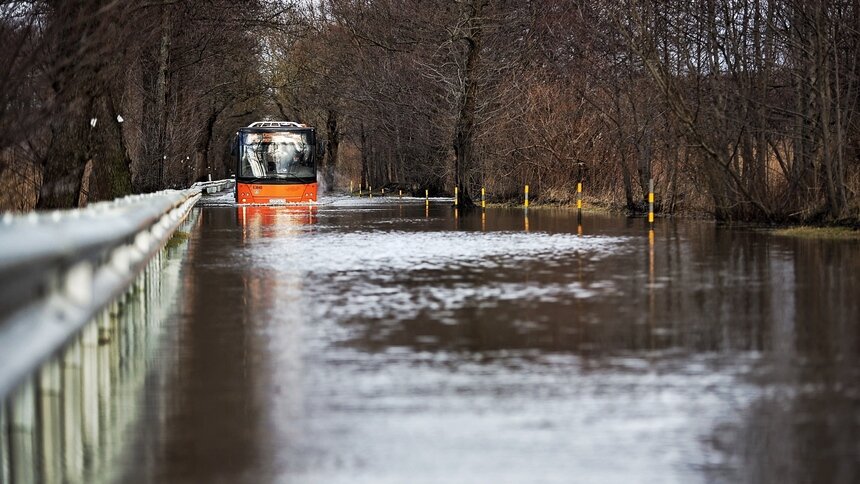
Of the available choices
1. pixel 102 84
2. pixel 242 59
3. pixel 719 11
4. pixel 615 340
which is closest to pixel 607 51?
pixel 719 11

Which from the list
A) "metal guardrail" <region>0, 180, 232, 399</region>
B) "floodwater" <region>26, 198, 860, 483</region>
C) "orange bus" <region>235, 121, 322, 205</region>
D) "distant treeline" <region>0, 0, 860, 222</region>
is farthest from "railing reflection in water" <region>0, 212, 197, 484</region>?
"orange bus" <region>235, 121, 322, 205</region>

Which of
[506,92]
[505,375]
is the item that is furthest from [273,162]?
[505,375]

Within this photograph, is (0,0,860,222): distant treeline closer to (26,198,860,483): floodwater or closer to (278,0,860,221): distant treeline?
(278,0,860,221): distant treeline

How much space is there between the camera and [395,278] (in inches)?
770

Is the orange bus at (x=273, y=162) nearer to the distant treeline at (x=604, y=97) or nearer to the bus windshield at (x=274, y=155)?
the bus windshield at (x=274, y=155)

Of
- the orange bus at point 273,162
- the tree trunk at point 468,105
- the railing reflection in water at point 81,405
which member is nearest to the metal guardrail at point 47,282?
the railing reflection in water at point 81,405

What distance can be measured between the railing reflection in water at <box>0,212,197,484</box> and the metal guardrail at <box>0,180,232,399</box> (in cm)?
38

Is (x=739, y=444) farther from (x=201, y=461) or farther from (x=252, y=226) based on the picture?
(x=252, y=226)

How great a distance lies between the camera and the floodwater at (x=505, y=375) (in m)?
7.52

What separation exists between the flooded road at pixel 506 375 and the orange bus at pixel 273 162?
4004 centimetres

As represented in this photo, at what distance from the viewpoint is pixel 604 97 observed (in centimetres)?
5325

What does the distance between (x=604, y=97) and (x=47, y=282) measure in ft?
148

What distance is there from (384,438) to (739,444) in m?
1.95

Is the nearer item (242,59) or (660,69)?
(660,69)
